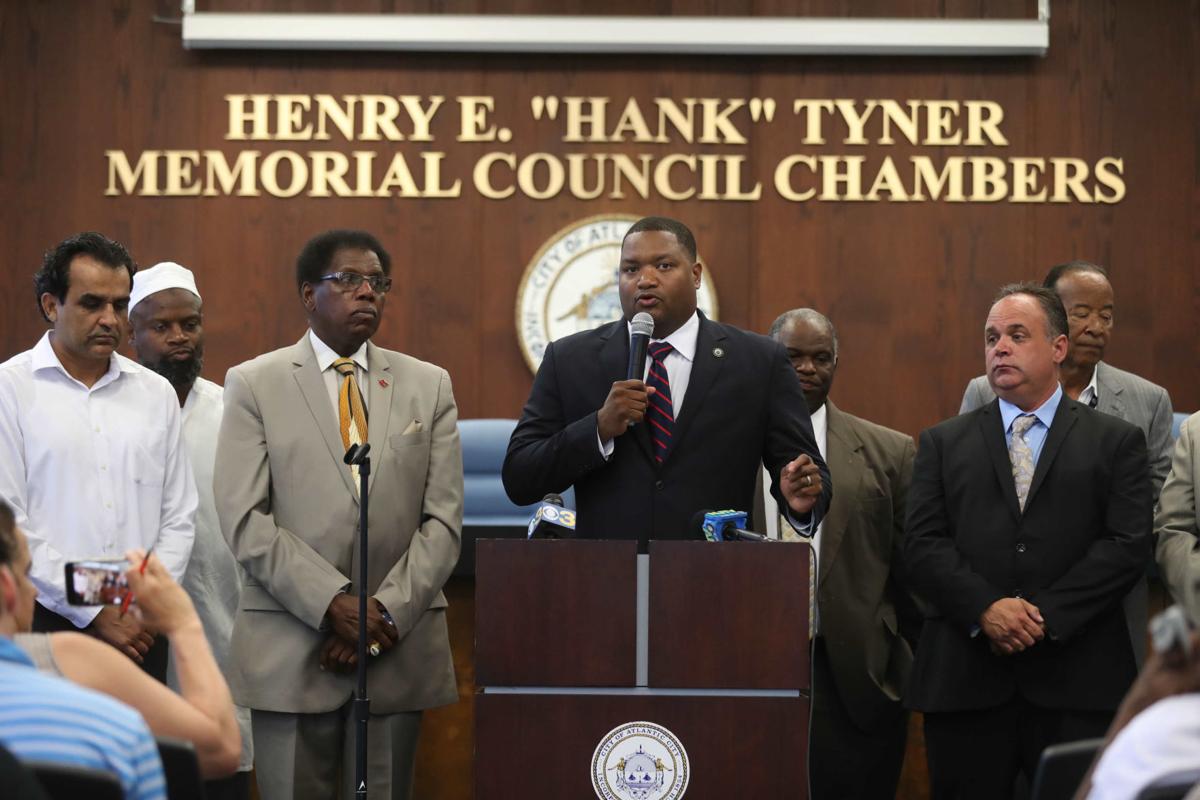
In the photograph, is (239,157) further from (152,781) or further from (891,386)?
(152,781)

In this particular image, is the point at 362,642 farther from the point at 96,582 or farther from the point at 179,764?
the point at 179,764

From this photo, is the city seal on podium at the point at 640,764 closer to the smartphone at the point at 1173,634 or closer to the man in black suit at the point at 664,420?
the man in black suit at the point at 664,420

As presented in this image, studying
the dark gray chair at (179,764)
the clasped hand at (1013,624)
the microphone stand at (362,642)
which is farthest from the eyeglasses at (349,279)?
the dark gray chair at (179,764)

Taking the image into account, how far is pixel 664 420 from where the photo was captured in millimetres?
3693

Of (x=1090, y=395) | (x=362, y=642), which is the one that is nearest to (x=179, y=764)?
(x=362, y=642)

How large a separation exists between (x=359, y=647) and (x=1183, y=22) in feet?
20.2

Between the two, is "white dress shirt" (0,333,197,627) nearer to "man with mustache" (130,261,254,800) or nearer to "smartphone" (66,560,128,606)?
"man with mustache" (130,261,254,800)

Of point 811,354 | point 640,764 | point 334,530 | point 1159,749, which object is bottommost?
point 640,764

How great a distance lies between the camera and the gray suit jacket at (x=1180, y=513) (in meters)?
4.09

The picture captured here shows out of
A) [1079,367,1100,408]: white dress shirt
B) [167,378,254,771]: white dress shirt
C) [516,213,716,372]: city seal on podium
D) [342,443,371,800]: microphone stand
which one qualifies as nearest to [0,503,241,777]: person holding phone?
[342,443,371,800]: microphone stand

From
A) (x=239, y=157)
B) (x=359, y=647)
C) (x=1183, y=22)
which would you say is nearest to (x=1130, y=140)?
(x=1183, y=22)

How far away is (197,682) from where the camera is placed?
2.42 m

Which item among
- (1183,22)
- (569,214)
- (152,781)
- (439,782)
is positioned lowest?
(439,782)

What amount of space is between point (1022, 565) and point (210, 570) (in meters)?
2.29
